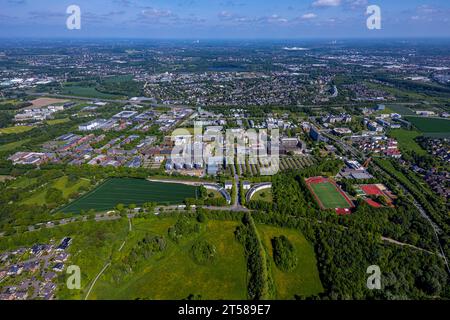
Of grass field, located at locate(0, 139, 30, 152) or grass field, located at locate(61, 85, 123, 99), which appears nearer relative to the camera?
grass field, located at locate(0, 139, 30, 152)

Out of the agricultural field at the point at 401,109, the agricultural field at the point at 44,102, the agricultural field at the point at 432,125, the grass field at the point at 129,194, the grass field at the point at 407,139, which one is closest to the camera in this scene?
the grass field at the point at 129,194

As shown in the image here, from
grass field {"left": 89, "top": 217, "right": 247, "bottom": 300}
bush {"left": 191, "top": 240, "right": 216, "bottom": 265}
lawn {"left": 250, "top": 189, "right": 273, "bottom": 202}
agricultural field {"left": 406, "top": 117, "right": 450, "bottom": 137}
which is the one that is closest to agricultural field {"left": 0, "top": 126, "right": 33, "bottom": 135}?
grass field {"left": 89, "top": 217, "right": 247, "bottom": 300}

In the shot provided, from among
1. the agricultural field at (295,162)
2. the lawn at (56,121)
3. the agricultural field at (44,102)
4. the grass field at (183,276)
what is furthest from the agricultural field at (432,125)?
the agricultural field at (44,102)

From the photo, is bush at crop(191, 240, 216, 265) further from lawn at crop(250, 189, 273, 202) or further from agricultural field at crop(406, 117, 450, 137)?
agricultural field at crop(406, 117, 450, 137)

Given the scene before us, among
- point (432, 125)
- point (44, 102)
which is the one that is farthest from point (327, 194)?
point (44, 102)

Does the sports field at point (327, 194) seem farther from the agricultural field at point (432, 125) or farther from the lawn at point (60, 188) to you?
the agricultural field at point (432, 125)
